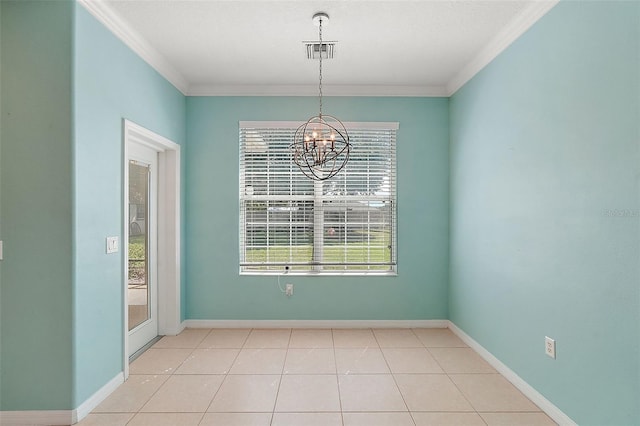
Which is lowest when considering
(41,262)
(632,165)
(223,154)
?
(41,262)

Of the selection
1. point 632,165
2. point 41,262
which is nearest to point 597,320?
point 632,165

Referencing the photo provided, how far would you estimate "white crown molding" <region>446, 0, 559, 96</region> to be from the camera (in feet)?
7.54

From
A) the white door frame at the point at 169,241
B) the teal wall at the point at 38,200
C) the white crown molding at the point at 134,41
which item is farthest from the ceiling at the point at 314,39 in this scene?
the white door frame at the point at 169,241

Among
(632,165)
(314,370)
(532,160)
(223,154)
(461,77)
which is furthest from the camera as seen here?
(223,154)

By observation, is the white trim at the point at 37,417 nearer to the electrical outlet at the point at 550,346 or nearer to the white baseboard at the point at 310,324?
the white baseboard at the point at 310,324

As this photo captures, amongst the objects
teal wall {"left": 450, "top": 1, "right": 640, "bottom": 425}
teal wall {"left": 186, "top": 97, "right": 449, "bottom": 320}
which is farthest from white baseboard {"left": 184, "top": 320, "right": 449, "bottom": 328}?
teal wall {"left": 450, "top": 1, "right": 640, "bottom": 425}

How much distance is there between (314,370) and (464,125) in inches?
109

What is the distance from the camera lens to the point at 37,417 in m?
2.11

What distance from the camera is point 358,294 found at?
3875 millimetres

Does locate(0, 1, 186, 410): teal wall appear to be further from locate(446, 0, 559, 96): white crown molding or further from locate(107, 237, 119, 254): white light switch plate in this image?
locate(446, 0, 559, 96): white crown molding

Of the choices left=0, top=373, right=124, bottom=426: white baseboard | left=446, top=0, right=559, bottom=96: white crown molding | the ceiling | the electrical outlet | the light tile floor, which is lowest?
the light tile floor

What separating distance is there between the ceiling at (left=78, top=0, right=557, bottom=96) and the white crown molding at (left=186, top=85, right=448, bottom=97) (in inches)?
A: 0.4

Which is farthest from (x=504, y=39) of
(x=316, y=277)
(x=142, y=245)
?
(x=142, y=245)

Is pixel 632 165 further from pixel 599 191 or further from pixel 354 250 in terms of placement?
pixel 354 250
